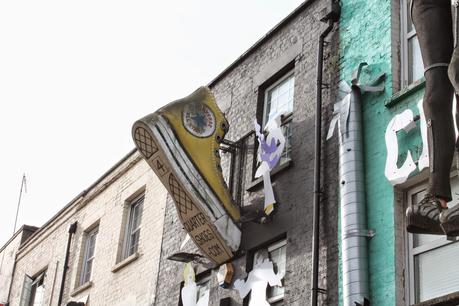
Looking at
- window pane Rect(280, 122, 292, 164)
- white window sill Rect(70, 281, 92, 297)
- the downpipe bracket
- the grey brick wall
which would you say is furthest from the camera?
white window sill Rect(70, 281, 92, 297)

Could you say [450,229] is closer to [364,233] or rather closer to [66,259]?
[364,233]

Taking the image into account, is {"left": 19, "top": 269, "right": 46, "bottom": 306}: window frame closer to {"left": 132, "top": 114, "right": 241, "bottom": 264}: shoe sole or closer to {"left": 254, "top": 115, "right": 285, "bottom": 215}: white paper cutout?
{"left": 132, "top": 114, "right": 241, "bottom": 264}: shoe sole

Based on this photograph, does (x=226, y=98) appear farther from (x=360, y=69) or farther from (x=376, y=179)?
(x=376, y=179)

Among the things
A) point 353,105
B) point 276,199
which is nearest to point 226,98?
point 276,199

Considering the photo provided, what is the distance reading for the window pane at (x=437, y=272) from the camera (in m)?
9.45

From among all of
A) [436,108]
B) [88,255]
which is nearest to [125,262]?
[88,255]

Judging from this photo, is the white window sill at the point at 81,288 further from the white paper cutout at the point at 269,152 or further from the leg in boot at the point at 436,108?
the leg in boot at the point at 436,108

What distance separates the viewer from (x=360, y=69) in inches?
462

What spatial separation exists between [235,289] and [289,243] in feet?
4.41

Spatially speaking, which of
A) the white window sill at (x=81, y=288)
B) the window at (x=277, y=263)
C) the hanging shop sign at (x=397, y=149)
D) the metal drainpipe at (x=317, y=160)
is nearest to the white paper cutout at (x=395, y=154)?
the hanging shop sign at (x=397, y=149)

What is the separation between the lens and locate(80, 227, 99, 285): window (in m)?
19.5

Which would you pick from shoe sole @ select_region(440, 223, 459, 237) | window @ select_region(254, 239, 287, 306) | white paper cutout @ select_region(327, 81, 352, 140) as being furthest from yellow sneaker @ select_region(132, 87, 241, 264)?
shoe sole @ select_region(440, 223, 459, 237)

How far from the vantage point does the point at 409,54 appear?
11.5m

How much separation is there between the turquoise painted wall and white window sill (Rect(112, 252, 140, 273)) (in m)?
6.33
